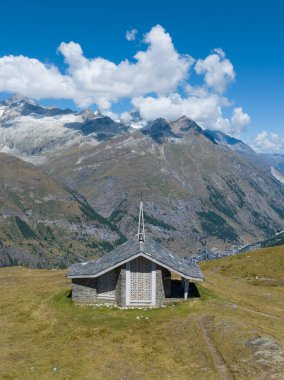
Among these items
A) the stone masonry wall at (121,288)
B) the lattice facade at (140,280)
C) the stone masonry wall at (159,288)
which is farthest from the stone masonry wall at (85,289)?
the stone masonry wall at (159,288)

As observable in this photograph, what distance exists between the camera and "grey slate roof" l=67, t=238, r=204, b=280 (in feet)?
204

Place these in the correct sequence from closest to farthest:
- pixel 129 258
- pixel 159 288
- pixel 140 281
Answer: pixel 129 258 → pixel 159 288 → pixel 140 281

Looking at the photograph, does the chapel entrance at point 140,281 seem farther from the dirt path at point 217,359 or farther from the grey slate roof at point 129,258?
the dirt path at point 217,359

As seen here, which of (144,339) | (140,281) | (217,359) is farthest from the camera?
(140,281)

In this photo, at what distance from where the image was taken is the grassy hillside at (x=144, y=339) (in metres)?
41.3

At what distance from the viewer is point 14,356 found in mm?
46250

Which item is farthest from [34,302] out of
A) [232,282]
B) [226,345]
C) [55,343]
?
[232,282]

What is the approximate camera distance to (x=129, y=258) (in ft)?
202

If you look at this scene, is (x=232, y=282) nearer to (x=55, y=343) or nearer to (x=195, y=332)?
(x=195, y=332)

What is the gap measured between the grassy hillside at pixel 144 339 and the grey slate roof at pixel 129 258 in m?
4.23

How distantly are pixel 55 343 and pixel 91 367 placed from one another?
8616 millimetres

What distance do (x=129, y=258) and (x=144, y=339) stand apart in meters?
14.0

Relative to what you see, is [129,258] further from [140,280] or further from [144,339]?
[144,339]

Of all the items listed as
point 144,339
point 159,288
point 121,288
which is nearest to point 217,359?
point 144,339
